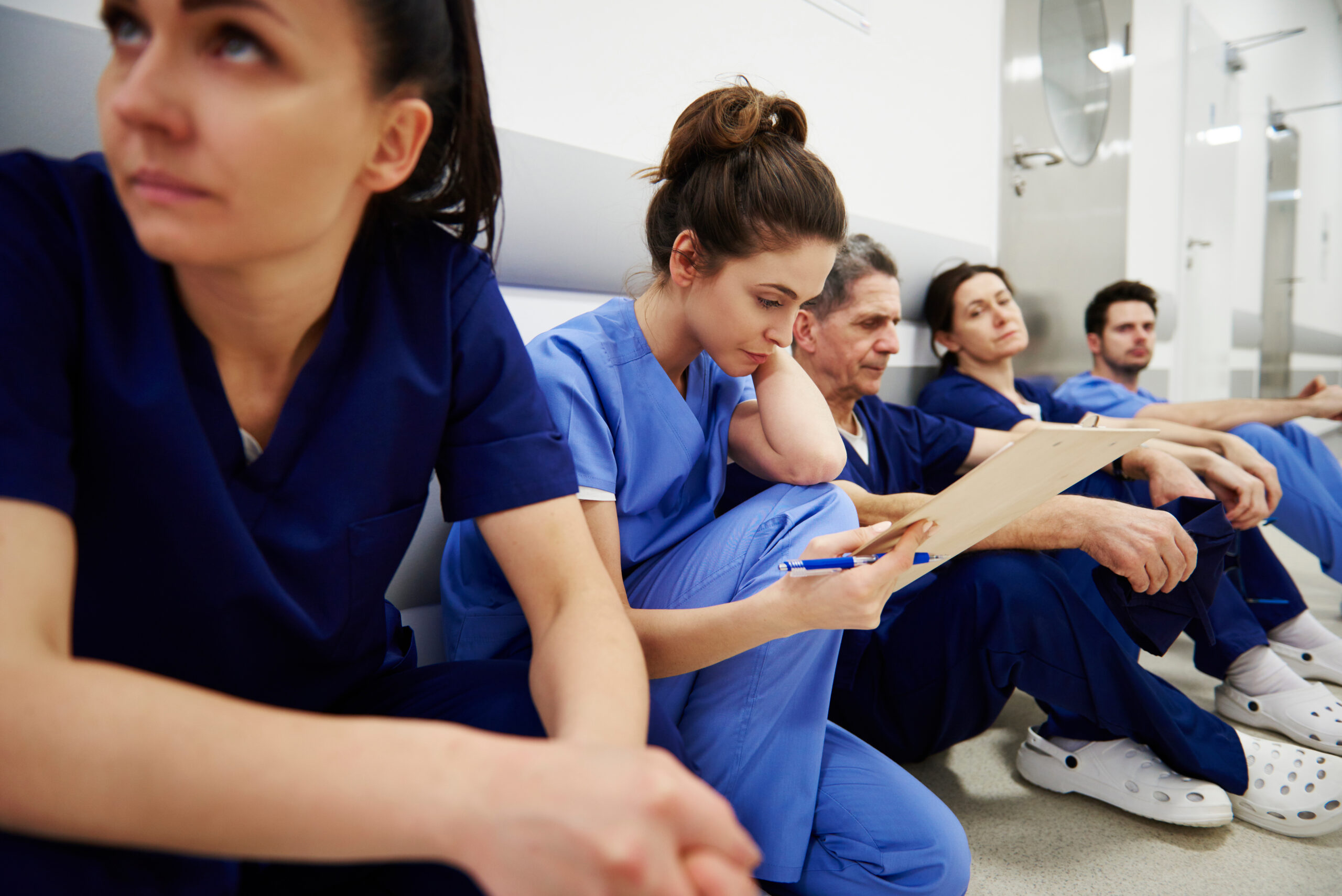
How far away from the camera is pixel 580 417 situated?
0.90 meters

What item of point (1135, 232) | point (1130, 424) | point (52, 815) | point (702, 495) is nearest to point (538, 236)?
point (702, 495)

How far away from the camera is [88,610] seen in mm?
581

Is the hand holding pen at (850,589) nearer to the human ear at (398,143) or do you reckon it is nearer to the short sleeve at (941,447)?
the human ear at (398,143)

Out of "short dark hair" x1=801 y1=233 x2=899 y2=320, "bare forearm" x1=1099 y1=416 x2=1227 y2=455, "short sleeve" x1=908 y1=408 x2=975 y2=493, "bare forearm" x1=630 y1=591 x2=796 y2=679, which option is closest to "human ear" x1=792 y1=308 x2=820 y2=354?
"short dark hair" x1=801 y1=233 x2=899 y2=320

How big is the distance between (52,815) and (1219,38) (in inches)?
209

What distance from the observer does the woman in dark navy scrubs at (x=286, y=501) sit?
40cm

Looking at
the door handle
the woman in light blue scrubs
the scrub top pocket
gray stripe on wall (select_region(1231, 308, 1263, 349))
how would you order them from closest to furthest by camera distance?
the scrub top pocket
the woman in light blue scrubs
the door handle
gray stripe on wall (select_region(1231, 308, 1263, 349))

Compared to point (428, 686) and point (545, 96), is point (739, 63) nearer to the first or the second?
point (545, 96)

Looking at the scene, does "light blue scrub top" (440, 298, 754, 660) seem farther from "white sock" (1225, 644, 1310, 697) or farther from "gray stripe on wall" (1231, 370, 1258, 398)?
"gray stripe on wall" (1231, 370, 1258, 398)

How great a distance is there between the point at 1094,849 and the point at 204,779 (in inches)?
46.2

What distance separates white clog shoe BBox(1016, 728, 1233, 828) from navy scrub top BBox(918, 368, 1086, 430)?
2.64 ft

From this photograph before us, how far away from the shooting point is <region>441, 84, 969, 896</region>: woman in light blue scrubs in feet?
2.89

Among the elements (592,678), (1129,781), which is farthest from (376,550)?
(1129,781)

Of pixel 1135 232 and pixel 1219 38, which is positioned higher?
pixel 1219 38
